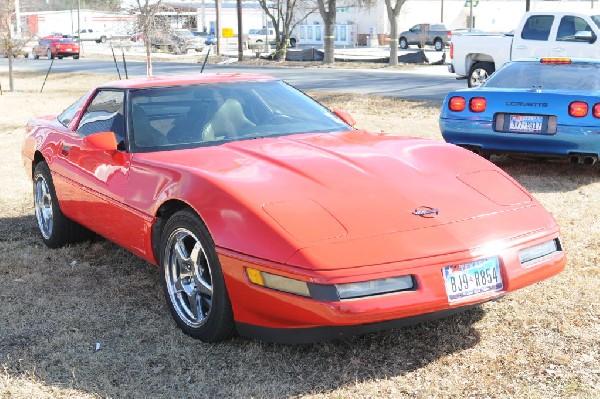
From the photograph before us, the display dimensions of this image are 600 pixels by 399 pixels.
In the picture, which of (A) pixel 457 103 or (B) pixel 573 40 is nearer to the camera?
(A) pixel 457 103

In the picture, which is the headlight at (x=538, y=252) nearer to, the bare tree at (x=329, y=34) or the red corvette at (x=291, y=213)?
the red corvette at (x=291, y=213)

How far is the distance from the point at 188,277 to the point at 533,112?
16.4 ft

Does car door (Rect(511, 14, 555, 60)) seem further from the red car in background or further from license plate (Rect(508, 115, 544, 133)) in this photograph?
the red car in background

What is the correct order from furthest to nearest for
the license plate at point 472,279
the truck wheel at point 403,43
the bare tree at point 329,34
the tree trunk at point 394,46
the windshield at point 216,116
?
the truck wheel at point 403,43
the bare tree at point 329,34
the tree trunk at point 394,46
the windshield at point 216,116
the license plate at point 472,279

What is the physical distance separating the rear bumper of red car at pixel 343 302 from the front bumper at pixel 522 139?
4.49 metres

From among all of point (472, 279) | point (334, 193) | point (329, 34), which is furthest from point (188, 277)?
point (329, 34)

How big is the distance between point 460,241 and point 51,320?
2444 millimetres

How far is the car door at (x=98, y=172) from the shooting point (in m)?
4.93

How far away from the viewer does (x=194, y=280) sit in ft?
13.8

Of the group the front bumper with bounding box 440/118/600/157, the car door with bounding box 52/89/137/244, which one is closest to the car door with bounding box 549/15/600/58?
the front bumper with bounding box 440/118/600/157

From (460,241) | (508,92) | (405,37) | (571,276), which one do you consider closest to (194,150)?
(460,241)

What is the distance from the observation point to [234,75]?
18.8ft

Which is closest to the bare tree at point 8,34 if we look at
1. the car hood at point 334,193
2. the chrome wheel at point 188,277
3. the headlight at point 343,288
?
the car hood at point 334,193

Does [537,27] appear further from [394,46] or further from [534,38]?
[394,46]
